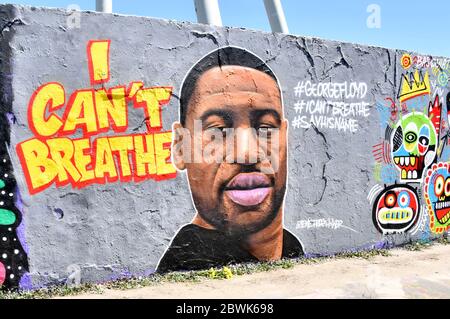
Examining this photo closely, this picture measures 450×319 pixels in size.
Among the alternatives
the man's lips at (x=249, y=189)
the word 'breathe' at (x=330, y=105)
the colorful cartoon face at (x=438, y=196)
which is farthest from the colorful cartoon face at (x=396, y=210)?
the man's lips at (x=249, y=189)

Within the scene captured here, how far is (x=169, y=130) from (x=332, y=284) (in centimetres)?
234

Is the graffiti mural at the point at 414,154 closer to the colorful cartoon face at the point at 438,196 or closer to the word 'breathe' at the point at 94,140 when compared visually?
the colorful cartoon face at the point at 438,196

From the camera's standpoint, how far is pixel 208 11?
1005 cm

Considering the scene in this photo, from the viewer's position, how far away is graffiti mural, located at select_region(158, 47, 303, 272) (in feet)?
17.2

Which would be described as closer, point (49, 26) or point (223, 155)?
point (49, 26)

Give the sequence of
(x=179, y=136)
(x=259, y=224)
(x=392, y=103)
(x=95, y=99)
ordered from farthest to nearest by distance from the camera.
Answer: (x=392, y=103), (x=259, y=224), (x=179, y=136), (x=95, y=99)

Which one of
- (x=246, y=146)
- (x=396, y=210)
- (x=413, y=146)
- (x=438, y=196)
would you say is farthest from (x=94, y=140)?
(x=438, y=196)

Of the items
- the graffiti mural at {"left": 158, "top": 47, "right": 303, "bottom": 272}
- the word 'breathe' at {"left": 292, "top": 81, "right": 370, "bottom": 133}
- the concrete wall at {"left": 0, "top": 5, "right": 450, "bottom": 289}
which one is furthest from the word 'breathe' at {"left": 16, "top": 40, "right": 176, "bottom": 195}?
the word 'breathe' at {"left": 292, "top": 81, "right": 370, "bottom": 133}

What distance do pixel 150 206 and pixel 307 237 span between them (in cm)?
208

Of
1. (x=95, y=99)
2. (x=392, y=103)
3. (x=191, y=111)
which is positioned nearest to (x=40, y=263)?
(x=95, y=99)

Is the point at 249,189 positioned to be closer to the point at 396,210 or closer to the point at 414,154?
the point at 396,210

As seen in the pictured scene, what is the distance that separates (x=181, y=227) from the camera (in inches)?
206

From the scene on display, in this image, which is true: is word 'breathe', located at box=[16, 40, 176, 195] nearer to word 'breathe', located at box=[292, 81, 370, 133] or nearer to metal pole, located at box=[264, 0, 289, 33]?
word 'breathe', located at box=[292, 81, 370, 133]

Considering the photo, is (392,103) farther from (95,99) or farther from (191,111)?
(95,99)
